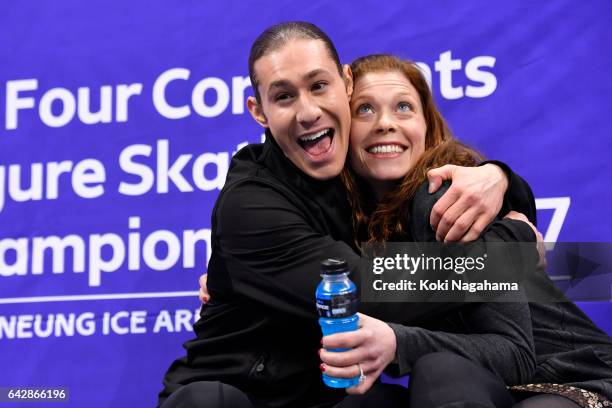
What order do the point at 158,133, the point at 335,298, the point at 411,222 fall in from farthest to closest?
the point at 158,133 < the point at 411,222 < the point at 335,298

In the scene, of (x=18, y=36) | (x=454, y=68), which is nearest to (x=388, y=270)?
(x=454, y=68)

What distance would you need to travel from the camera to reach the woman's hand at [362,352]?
0.98m

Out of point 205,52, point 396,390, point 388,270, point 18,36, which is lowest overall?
point 396,390

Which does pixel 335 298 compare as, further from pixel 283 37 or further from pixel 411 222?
pixel 283 37

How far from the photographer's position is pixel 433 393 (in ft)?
3.23

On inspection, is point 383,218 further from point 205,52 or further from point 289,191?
point 205,52

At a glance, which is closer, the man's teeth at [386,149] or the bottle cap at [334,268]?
the bottle cap at [334,268]

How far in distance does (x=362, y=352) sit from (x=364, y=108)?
59 cm

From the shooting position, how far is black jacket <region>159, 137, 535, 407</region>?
3.84ft

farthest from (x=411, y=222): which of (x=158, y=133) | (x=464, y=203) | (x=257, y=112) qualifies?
(x=158, y=133)

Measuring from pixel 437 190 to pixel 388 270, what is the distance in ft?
0.52

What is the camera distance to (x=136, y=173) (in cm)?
199

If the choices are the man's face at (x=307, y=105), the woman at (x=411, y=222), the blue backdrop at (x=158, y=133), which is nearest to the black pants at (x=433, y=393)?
the woman at (x=411, y=222)

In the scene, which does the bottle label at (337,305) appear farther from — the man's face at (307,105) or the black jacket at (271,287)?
the man's face at (307,105)
